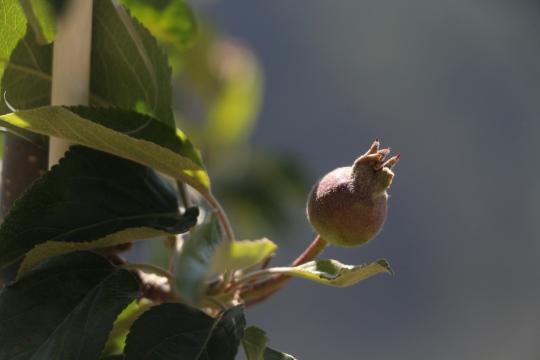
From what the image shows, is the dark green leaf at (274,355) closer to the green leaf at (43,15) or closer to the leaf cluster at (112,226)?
the leaf cluster at (112,226)

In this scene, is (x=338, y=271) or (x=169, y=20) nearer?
(x=338, y=271)

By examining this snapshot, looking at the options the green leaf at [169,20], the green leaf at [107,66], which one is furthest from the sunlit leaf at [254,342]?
the green leaf at [169,20]

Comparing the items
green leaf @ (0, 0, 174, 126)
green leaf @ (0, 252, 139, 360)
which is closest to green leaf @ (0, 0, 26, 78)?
green leaf @ (0, 0, 174, 126)

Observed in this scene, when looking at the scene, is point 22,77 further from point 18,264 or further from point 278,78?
point 278,78

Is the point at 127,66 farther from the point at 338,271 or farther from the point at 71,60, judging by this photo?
the point at 338,271

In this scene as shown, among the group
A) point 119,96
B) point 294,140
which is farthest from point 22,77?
point 294,140

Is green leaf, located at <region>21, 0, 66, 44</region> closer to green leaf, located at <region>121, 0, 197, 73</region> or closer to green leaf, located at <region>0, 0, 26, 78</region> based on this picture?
green leaf, located at <region>0, 0, 26, 78</region>

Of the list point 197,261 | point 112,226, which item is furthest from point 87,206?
point 197,261
